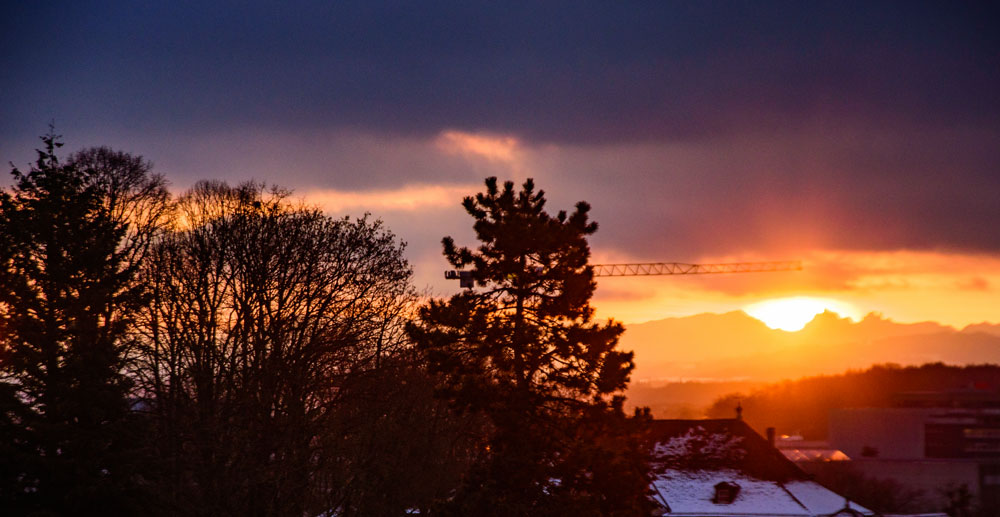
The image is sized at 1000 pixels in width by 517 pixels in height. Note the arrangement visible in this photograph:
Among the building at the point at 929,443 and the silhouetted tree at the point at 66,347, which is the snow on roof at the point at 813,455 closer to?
the building at the point at 929,443

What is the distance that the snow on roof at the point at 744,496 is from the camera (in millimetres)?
69375

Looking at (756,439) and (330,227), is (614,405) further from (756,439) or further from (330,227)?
(756,439)

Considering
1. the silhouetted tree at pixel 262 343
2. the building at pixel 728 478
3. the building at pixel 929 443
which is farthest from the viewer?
the building at pixel 929 443

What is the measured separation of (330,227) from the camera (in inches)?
1961

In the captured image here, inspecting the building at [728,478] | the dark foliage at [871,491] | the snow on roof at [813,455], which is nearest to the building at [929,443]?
the snow on roof at [813,455]

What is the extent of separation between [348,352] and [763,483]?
36.6 m

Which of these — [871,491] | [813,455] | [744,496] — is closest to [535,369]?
[744,496]

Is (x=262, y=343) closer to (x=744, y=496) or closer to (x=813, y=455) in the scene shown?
(x=744, y=496)

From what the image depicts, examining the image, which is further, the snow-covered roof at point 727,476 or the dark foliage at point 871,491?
the dark foliage at point 871,491

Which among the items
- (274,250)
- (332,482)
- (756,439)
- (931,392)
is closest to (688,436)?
(756,439)

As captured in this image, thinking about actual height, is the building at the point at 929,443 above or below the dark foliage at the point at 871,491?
above

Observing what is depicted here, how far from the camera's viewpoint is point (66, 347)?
128 feet

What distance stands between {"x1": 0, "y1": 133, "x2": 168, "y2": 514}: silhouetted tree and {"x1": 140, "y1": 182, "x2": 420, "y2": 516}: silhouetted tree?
115 inches

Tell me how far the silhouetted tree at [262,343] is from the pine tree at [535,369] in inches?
413
